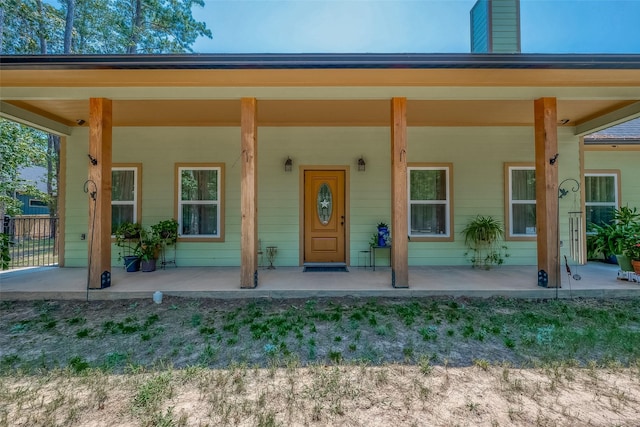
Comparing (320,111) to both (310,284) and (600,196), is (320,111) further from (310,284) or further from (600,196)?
(600,196)

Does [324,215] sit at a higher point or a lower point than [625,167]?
lower

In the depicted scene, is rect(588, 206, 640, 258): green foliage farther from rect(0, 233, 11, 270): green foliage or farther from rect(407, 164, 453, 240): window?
rect(0, 233, 11, 270): green foliage

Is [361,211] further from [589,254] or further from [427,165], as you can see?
[589,254]

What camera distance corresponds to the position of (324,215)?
6.73m

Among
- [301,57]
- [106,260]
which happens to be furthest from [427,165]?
[106,260]

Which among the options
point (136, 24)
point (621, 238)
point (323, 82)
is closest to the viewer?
point (323, 82)

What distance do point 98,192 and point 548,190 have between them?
21.0 feet

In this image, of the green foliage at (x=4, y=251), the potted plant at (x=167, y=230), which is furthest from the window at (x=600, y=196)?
the green foliage at (x=4, y=251)

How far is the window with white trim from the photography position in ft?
22.3

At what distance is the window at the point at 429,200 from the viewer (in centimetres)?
677

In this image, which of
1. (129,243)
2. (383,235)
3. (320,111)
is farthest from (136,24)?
(383,235)

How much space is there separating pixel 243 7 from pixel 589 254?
13948 mm

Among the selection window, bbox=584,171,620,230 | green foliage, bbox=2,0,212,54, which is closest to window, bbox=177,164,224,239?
window, bbox=584,171,620,230

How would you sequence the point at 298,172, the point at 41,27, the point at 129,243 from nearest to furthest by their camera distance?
the point at 129,243 → the point at 298,172 → the point at 41,27
